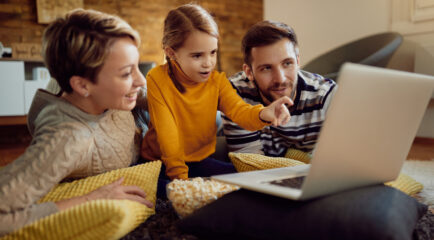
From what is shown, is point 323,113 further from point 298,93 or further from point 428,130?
point 428,130

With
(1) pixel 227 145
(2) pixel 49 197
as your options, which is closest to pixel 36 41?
(1) pixel 227 145

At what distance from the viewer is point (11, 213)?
72 cm

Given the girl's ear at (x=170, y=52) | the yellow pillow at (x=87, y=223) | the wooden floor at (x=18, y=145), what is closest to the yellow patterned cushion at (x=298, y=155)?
the girl's ear at (x=170, y=52)

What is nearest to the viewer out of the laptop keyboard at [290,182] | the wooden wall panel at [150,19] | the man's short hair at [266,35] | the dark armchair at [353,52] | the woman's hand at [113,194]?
the laptop keyboard at [290,182]

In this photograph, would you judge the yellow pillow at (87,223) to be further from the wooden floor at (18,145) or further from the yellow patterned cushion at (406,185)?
the wooden floor at (18,145)

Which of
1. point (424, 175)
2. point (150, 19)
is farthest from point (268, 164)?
point (150, 19)

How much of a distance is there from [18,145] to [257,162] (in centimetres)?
283

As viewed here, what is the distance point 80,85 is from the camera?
0.87m

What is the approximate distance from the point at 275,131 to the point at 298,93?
17cm

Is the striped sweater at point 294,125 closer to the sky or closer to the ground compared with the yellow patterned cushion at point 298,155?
closer to the sky

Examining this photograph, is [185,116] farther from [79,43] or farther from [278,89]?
[79,43]

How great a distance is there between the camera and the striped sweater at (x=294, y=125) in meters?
1.29

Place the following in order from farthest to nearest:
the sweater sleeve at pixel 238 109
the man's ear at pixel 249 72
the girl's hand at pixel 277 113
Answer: the man's ear at pixel 249 72 → the sweater sleeve at pixel 238 109 → the girl's hand at pixel 277 113

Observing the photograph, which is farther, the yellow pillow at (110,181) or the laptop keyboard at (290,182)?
the yellow pillow at (110,181)
